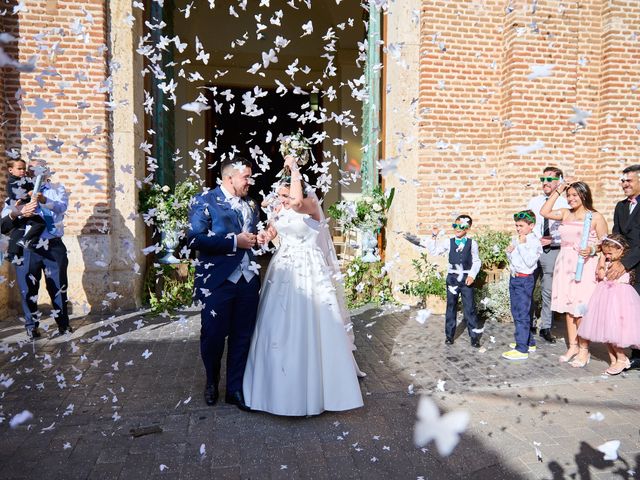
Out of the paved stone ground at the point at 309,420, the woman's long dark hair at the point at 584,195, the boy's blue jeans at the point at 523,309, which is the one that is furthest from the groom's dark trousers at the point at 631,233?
the paved stone ground at the point at 309,420

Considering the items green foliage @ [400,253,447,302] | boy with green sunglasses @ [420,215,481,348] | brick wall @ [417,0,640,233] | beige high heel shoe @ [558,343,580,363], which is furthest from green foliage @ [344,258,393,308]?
beige high heel shoe @ [558,343,580,363]

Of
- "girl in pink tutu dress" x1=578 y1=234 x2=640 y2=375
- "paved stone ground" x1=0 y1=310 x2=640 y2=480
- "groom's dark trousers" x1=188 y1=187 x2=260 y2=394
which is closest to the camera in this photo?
"paved stone ground" x1=0 y1=310 x2=640 y2=480

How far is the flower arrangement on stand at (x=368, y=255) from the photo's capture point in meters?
8.17

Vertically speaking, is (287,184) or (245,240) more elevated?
(287,184)

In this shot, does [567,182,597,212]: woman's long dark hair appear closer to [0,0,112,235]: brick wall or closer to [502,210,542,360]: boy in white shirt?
[502,210,542,360]: boy in white shirt

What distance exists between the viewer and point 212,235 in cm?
398

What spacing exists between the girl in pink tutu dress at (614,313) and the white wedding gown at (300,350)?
8.93 feet

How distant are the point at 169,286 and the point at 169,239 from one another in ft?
2.54

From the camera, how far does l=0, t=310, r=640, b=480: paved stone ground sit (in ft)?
10.5

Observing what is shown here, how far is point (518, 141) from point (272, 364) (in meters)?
5.88

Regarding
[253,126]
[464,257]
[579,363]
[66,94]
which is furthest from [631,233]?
[253,126]

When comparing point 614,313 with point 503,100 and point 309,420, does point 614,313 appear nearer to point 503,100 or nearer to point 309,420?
point 309,420

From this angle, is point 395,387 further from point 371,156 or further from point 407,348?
point 371,156

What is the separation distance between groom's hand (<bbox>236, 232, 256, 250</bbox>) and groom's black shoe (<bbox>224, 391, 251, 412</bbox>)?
1246 mm
